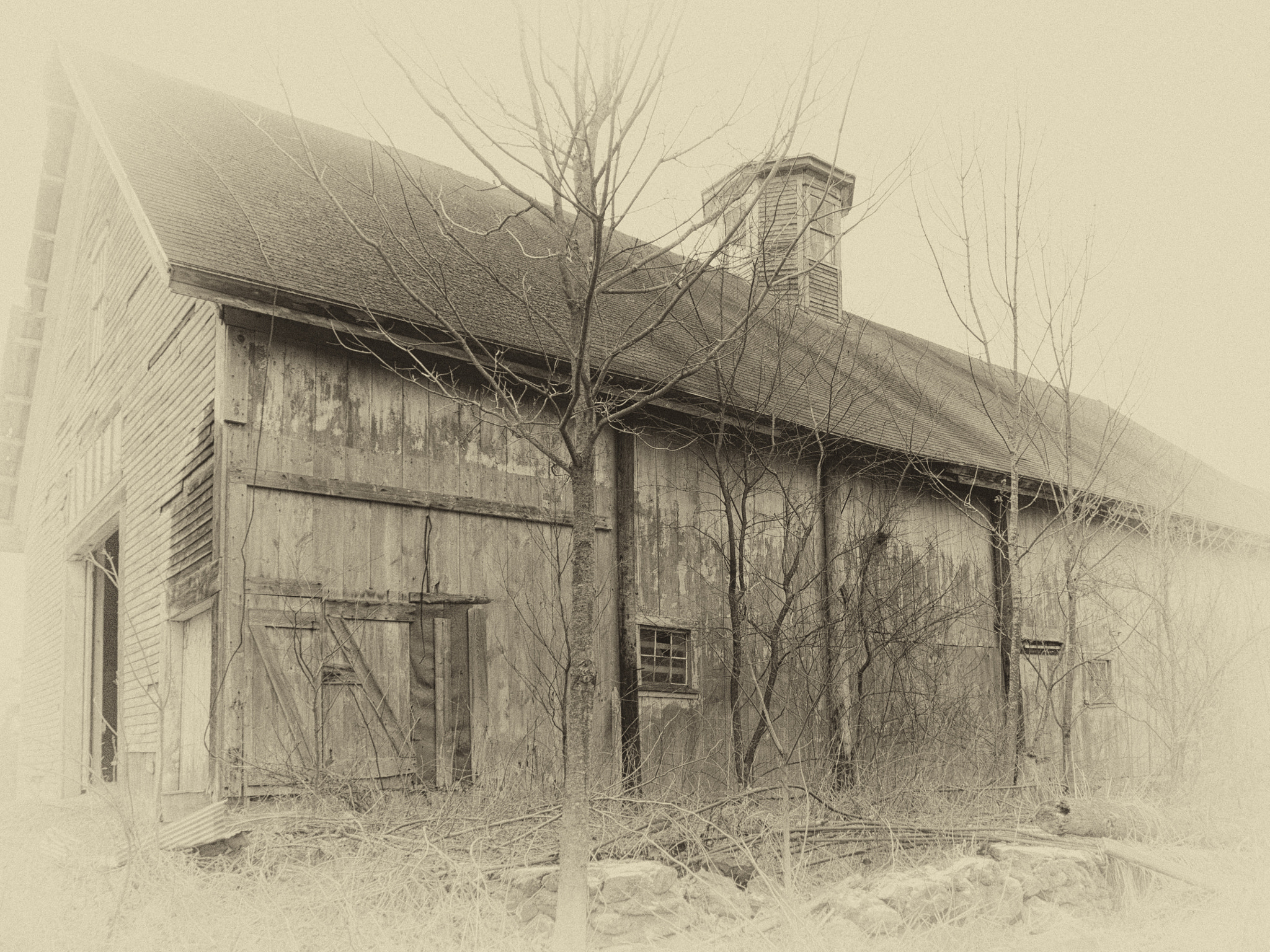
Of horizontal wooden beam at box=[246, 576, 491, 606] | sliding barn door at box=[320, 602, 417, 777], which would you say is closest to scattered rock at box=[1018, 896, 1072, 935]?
sliding barn door at box=[320, 602, 417, 777]

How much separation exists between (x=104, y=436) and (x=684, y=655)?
6.44 metres

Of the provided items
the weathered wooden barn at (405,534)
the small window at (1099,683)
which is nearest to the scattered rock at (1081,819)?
the weathered wooden barn at (405,534)

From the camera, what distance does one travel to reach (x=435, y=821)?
7109mm

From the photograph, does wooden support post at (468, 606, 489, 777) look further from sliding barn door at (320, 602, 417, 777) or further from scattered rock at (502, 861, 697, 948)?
scattered rock at (502, 861, 697, 948)

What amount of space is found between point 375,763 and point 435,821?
4.89 feet

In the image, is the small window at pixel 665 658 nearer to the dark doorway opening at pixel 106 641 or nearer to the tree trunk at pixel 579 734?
the tree trunk at pixel 579 734

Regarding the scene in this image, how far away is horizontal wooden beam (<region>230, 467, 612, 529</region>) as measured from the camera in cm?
845

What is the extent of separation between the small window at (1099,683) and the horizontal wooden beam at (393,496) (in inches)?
327

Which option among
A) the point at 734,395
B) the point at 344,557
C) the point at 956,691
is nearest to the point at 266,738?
the point at 344,557

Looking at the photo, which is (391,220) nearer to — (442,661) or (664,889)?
(442,661)

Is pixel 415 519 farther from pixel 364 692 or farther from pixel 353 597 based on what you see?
pixel 364 692

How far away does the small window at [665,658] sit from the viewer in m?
10.5

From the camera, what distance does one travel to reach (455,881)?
5.75 meters

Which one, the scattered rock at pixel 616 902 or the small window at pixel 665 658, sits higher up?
the small window at pixel 665 658
